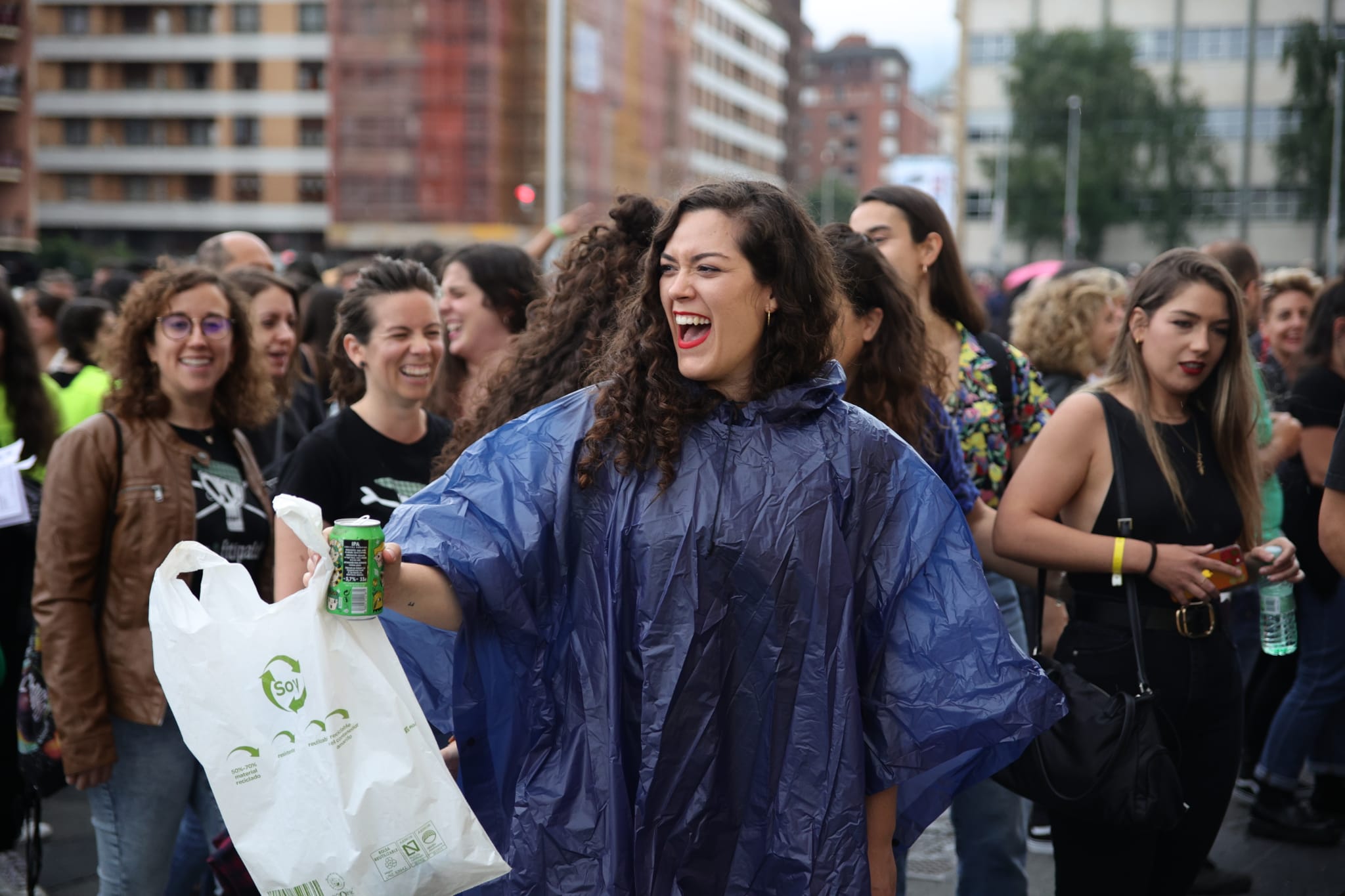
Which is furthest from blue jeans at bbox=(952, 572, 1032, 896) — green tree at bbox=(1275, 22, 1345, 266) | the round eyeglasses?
green tree at bbox=(1275, 22, 1345, 266)

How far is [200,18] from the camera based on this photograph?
66.6m

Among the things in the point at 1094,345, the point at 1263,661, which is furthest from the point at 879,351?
the point at 1263,661

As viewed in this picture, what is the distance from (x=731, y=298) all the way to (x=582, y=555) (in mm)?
592

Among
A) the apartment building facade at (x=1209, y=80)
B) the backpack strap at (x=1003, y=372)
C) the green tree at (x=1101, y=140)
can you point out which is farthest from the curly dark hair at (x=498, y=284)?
the green tree at (x=1101, y=140)

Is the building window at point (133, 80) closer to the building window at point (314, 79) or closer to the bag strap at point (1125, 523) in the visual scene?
the building window at point (314, 79)

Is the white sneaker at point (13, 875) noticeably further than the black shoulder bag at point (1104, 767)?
Yes

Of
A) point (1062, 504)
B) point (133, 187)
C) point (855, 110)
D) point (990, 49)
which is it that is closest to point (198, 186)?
point (133, 187)

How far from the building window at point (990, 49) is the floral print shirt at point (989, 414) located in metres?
64.1

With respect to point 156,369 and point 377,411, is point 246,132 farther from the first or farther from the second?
point 377,411

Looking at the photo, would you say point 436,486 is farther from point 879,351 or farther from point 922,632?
point 879,351

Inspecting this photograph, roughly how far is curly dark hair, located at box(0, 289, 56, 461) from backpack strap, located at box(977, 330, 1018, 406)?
12.2ft

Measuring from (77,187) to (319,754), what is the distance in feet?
242

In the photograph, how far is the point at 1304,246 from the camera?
60250mm

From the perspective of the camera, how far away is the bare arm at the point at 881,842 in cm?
271
